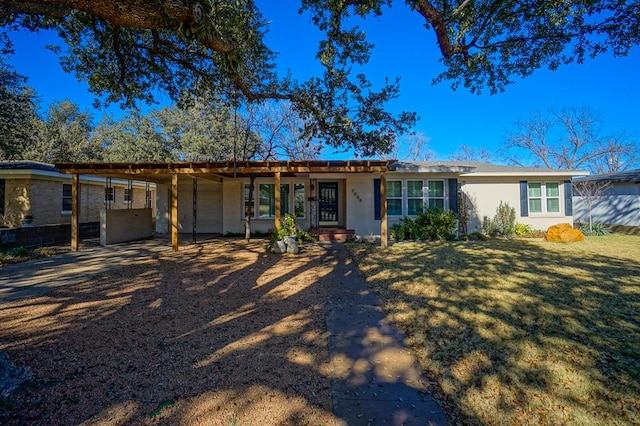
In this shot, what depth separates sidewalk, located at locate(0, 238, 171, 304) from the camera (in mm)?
5582

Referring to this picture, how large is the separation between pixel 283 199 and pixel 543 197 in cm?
1130

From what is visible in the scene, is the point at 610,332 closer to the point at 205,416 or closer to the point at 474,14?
the point at 205,416

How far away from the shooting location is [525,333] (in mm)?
3555

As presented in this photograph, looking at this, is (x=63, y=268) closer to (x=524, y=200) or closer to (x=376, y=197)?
(x=376, y=197)

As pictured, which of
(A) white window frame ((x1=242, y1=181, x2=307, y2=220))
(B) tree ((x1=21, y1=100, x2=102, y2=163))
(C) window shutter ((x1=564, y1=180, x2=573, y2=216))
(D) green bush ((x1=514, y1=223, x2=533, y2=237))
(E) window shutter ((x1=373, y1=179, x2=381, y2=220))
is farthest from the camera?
(B) tree ((x1=21, y1=100, x2=102, y2=163))

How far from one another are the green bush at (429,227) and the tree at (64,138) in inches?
893

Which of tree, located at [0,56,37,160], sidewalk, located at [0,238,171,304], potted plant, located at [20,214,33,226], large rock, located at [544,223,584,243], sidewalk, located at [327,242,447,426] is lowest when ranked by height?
sidewalk, located at [327,242,447,426]

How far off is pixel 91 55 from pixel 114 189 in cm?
1138

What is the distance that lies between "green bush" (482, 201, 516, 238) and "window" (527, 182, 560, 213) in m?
0.99

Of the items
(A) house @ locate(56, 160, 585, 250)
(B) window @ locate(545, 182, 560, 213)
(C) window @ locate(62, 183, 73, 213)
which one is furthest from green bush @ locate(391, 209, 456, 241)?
(C) window @ locate(62, 183, 73, 213)

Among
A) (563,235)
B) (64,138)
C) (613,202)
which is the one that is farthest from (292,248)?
(64,138)

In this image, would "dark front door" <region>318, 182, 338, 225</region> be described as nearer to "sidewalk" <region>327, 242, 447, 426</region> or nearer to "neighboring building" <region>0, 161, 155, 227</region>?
"neighboring building" <region>0, 161, 155, 227</region>

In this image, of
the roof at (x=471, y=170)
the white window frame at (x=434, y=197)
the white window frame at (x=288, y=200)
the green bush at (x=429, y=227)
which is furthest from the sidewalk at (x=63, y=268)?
the white window frame at (x=434, y=197)

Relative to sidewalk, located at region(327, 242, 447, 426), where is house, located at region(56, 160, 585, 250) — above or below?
above
